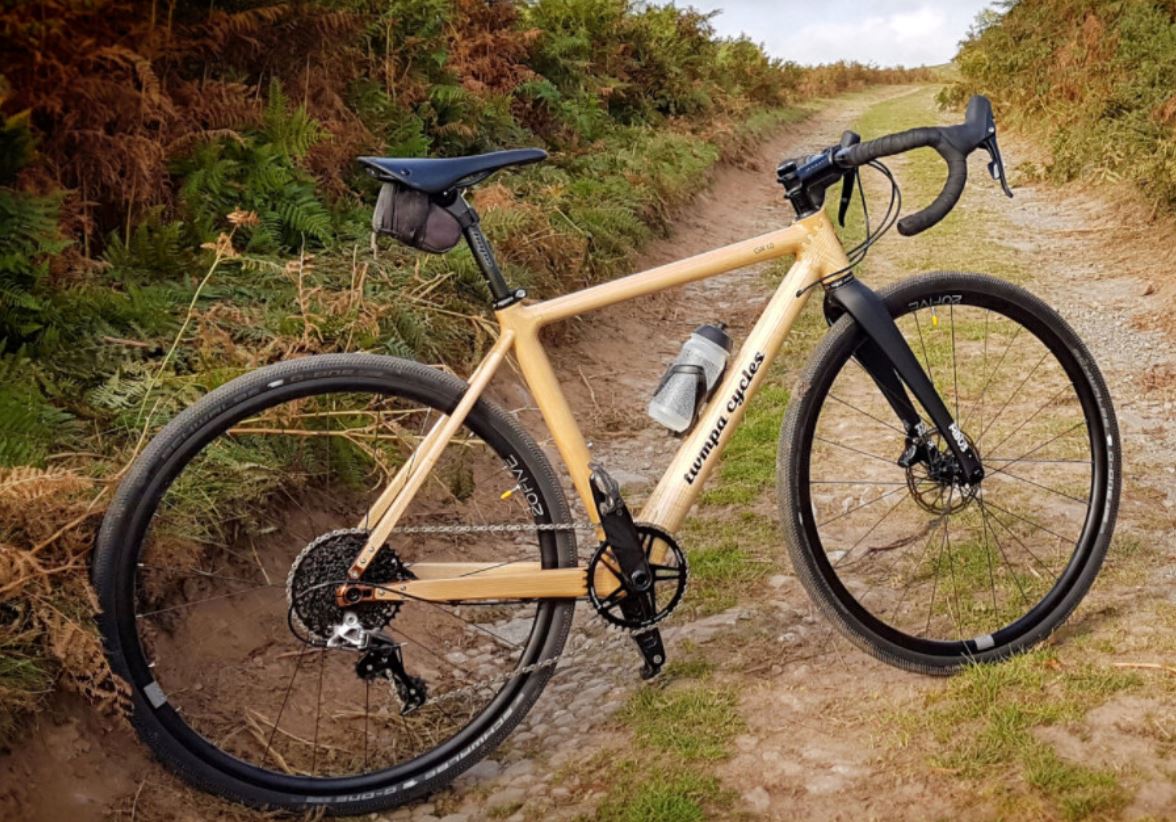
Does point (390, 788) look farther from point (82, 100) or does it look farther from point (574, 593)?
point (82, 100)

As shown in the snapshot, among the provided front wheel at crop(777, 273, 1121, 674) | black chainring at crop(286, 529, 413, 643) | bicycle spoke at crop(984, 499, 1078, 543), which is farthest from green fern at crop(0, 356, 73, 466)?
bicycle spoke at crop(984, 499, 1078, 543)

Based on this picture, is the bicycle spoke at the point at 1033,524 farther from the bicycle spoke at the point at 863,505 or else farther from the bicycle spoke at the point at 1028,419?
the bicycle spoke at the point at 1028,419

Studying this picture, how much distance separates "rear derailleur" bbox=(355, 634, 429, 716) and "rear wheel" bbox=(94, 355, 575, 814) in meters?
0.02

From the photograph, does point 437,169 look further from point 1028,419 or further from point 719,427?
point 1028,419

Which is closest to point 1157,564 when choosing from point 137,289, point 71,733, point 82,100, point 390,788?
point 390,788

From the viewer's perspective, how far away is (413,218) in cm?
283

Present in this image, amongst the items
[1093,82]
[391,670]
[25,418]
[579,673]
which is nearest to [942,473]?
[579,673]

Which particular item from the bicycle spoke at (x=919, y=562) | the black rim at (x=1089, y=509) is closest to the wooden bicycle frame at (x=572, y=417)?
the black rim at (x=1089, y=509)

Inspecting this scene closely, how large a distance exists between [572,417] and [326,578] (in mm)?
849

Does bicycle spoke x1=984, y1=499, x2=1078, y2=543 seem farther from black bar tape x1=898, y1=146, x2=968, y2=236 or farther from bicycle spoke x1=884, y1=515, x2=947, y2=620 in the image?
black bar tape x1=898, y1=146, x2=968, y2=236

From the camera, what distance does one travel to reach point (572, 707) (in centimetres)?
333

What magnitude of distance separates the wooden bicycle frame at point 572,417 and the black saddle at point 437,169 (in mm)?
394

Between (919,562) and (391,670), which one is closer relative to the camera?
(391,670)

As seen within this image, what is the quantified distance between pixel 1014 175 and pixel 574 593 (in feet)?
39.1
